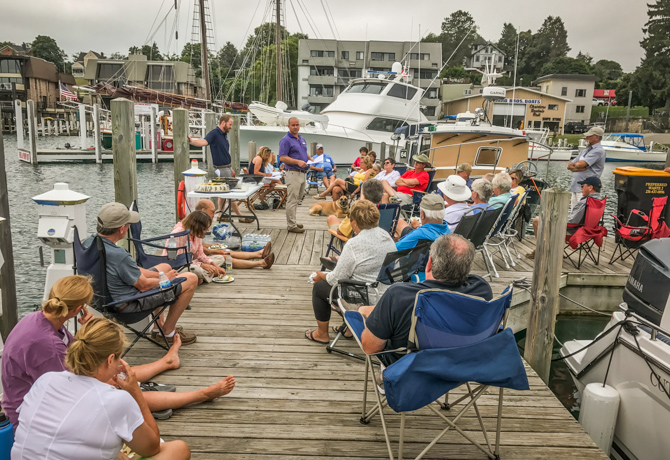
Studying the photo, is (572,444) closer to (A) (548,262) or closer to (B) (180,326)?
(A) (548,262)

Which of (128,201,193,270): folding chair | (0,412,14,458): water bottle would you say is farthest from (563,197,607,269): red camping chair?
(0,412,14,458): water bottle

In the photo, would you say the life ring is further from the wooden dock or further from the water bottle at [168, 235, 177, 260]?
the wooden dock

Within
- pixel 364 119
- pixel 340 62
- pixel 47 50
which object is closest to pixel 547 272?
pixel 364 119

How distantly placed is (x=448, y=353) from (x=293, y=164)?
227 inches

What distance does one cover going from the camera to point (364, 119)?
84.1 ft

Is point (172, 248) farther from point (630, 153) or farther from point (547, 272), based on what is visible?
point (630, 153)

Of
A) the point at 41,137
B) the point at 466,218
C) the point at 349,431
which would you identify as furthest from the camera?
the point at 41,137

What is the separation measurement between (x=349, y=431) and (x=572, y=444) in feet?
4.12

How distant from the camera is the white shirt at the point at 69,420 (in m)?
1.75

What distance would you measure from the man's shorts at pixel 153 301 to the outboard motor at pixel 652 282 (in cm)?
346

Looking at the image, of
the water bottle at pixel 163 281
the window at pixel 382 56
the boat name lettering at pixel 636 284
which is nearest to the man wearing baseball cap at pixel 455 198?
the boat name lettering at pixel 636 284

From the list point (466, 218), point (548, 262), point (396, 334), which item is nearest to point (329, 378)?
point (396, 334)

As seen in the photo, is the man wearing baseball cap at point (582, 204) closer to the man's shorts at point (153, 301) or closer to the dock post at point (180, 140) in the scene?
the man's shorts at point (153, 301)

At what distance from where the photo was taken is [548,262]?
3.82 meters
